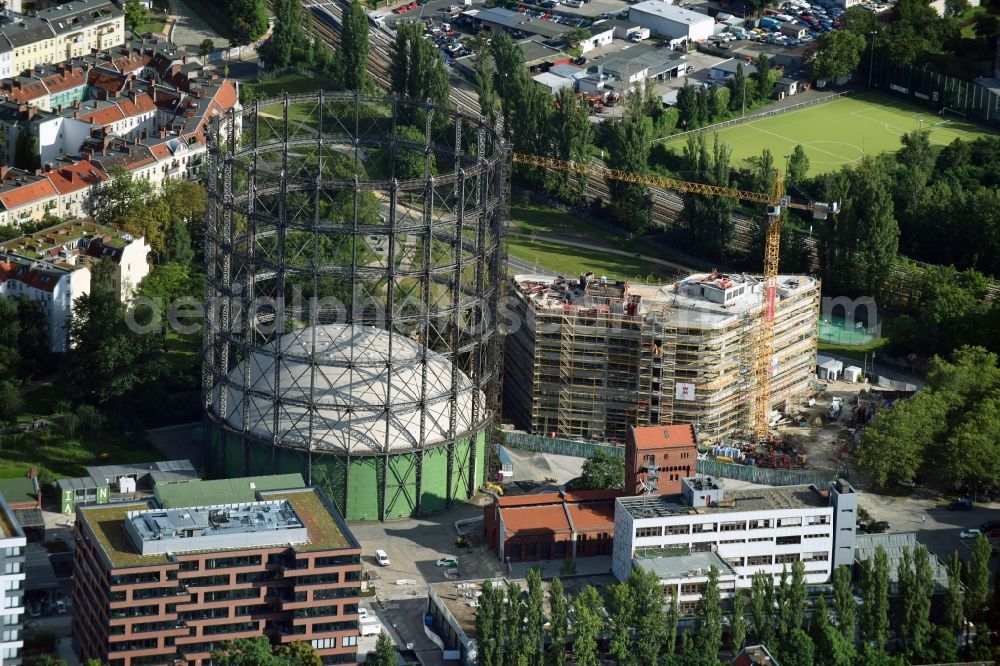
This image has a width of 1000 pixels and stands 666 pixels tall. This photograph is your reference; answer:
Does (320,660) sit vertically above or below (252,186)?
below

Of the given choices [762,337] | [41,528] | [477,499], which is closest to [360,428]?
[477,499]

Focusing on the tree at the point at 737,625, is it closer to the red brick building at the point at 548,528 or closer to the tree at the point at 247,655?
the red brick building at the point at 548,528

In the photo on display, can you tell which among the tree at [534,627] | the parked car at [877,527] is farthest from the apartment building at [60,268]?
the parked car at [877,527]

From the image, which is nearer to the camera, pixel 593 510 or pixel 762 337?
pixel 593 510

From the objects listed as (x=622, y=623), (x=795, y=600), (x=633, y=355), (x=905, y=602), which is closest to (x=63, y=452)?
(x=633, y=355)

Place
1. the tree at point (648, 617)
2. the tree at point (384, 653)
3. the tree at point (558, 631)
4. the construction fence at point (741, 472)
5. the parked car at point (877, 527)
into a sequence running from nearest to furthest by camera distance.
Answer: the tree at point (384, 653) → the tree at point (558, 631) → the tree at point (648, 617) → the parked car at point (877, 527) → the construction fence at point (741, 472)

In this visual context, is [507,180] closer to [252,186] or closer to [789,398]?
[252,186]

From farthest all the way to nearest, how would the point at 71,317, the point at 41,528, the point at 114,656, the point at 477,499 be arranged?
the point at 71,317 < the point at 477,499 < the point at 41,528 < the point at 114,656
